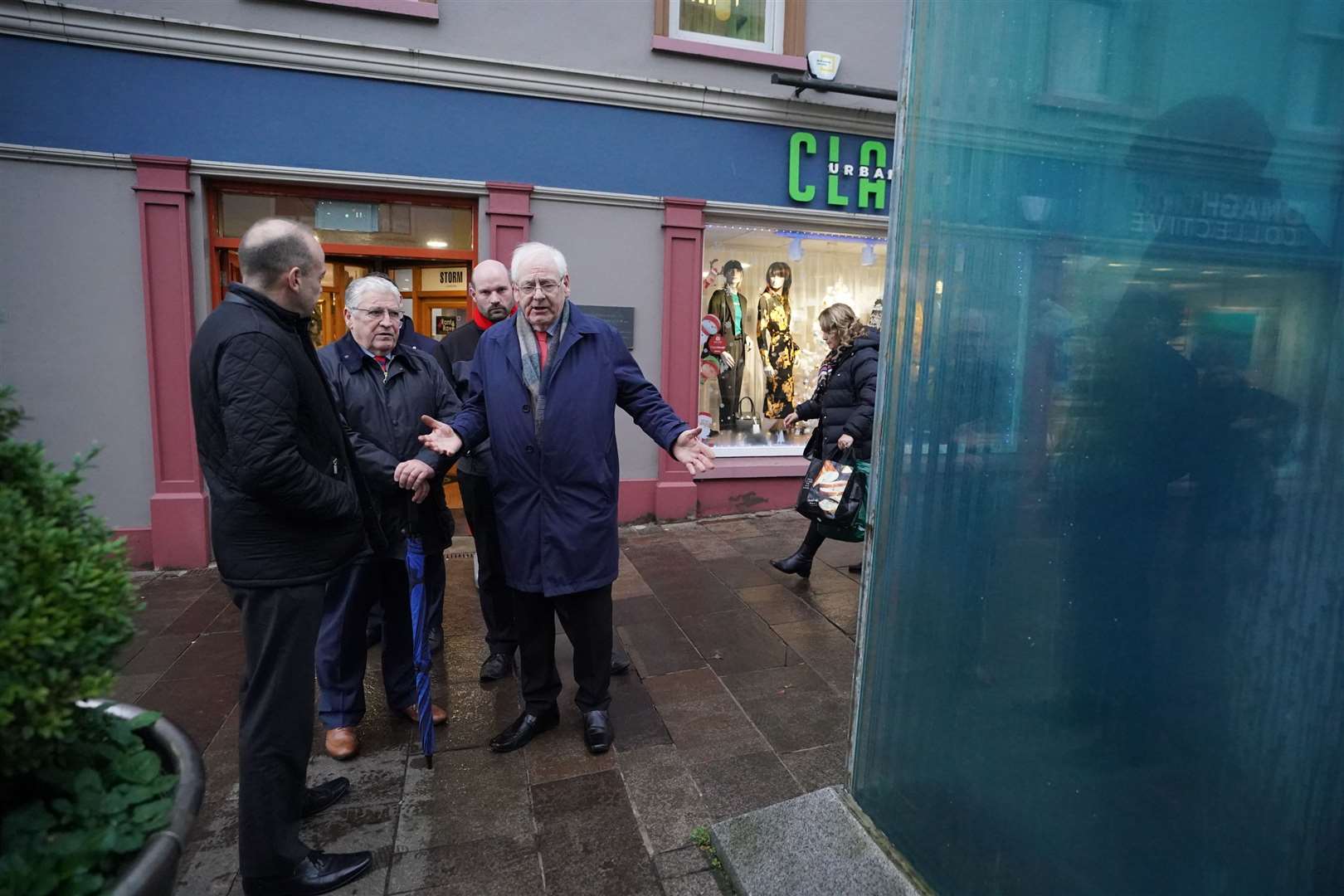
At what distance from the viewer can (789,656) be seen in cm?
410

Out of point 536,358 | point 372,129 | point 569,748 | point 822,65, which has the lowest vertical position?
point 569,748

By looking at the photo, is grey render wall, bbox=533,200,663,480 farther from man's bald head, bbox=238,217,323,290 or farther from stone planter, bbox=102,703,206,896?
stone planter, bbox=102,703,206,896

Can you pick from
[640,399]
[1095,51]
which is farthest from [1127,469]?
[640,399]

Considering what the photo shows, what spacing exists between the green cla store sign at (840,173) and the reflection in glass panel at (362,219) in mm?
2883

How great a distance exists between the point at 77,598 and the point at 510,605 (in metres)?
2.82

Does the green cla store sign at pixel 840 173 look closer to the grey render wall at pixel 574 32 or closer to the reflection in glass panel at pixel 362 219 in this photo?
the grey render wall at pixel 574 32

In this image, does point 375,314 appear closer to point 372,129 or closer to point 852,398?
point 852,398

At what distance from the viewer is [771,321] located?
748 centimetres

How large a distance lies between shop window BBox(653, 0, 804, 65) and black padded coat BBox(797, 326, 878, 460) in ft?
10.1

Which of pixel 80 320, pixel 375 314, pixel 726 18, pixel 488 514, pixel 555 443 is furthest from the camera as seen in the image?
pixel 726 18

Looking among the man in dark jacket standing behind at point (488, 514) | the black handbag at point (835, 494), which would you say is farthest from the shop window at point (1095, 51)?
the black handbag at point (835, 494)

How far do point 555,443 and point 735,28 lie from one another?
5.47m

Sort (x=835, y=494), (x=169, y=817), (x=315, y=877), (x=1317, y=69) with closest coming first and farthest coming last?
(x=169, y=817)
(x=1317, y=69)
(x=315, y=877)
(x=835, y=494)

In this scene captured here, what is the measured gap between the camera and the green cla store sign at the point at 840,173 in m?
6.77
